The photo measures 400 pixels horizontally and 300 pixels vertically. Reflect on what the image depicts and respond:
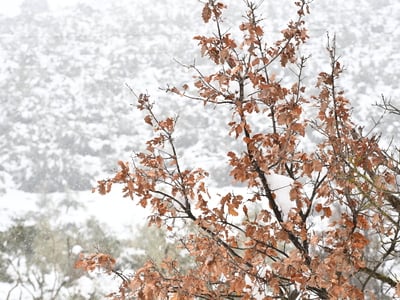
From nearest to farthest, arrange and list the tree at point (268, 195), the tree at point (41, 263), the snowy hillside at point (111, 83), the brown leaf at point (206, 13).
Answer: the tree at point (268, 195) → the brown leaf at point (206, 13) → the tree at point (41, 263) → the snowy hillside at point (111, 83)

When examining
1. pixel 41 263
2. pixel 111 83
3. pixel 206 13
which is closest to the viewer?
pixel 206 13

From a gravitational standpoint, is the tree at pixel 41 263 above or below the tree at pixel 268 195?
above

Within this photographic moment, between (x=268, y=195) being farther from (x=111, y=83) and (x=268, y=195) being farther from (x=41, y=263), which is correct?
(x=111, y=83)

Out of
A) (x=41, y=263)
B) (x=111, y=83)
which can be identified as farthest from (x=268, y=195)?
(x=111, y=83)

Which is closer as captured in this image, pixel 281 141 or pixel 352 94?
pixel 281 141

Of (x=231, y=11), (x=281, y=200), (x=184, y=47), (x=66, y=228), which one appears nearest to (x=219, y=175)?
(x=66, y=228)

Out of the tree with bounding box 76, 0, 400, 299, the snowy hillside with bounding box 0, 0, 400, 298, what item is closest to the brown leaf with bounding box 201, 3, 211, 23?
the tree with bounding box 76, 0, 400, 299

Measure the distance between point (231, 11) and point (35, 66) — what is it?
32865 millimetres

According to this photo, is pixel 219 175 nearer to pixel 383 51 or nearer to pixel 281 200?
pixel 383 51

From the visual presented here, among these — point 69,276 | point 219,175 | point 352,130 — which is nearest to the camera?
point 352,130

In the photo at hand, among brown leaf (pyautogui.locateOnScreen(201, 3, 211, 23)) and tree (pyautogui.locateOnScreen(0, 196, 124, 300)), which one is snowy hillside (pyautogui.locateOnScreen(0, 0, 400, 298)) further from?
brown leaf (pyautogui.locateOnScreen(201, 3, 211, 23))

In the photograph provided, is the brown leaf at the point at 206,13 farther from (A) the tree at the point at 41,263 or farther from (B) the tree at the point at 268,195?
(A) the tree at the point at 41,263

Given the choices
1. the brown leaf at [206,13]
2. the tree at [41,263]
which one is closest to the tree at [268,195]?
the brown leaf at [206,13]

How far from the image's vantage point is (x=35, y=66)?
2146 inches
